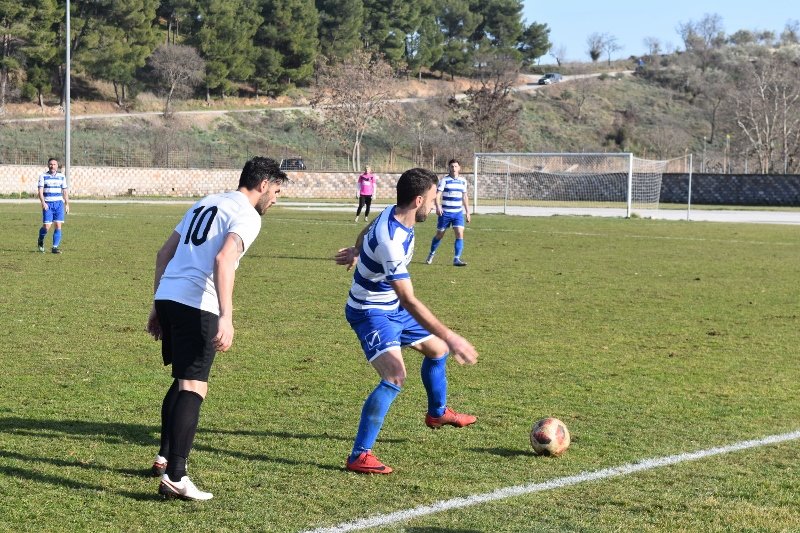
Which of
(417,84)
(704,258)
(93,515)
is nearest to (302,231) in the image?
(704,258)

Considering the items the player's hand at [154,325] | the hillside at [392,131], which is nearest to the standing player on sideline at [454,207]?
the player's hand at [154,325]

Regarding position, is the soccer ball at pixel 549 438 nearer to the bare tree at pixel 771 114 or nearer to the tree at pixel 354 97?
the tree at pixel 354 97

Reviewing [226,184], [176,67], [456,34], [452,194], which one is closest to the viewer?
[452,194]

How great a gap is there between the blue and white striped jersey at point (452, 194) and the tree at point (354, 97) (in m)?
53.6

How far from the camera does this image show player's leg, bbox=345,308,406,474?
601 centimetres

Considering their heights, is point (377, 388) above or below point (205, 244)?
below

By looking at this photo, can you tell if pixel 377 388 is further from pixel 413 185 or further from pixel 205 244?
pixel 205 244

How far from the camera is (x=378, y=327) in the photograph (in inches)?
243

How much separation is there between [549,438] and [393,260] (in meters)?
1.53

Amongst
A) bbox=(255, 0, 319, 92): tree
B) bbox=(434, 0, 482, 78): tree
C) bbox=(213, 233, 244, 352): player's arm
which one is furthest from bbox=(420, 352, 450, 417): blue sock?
bbox=(434, 0, 482, 78): tree

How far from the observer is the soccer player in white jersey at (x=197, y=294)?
17.8 feet

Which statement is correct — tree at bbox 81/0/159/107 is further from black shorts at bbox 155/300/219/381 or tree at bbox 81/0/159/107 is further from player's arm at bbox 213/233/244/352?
player's arm at bbox 213/233/244/352

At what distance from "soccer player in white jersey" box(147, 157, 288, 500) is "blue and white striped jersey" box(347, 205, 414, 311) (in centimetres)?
A: 72

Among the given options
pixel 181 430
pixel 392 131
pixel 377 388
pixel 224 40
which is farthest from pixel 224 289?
pixel 224 40
